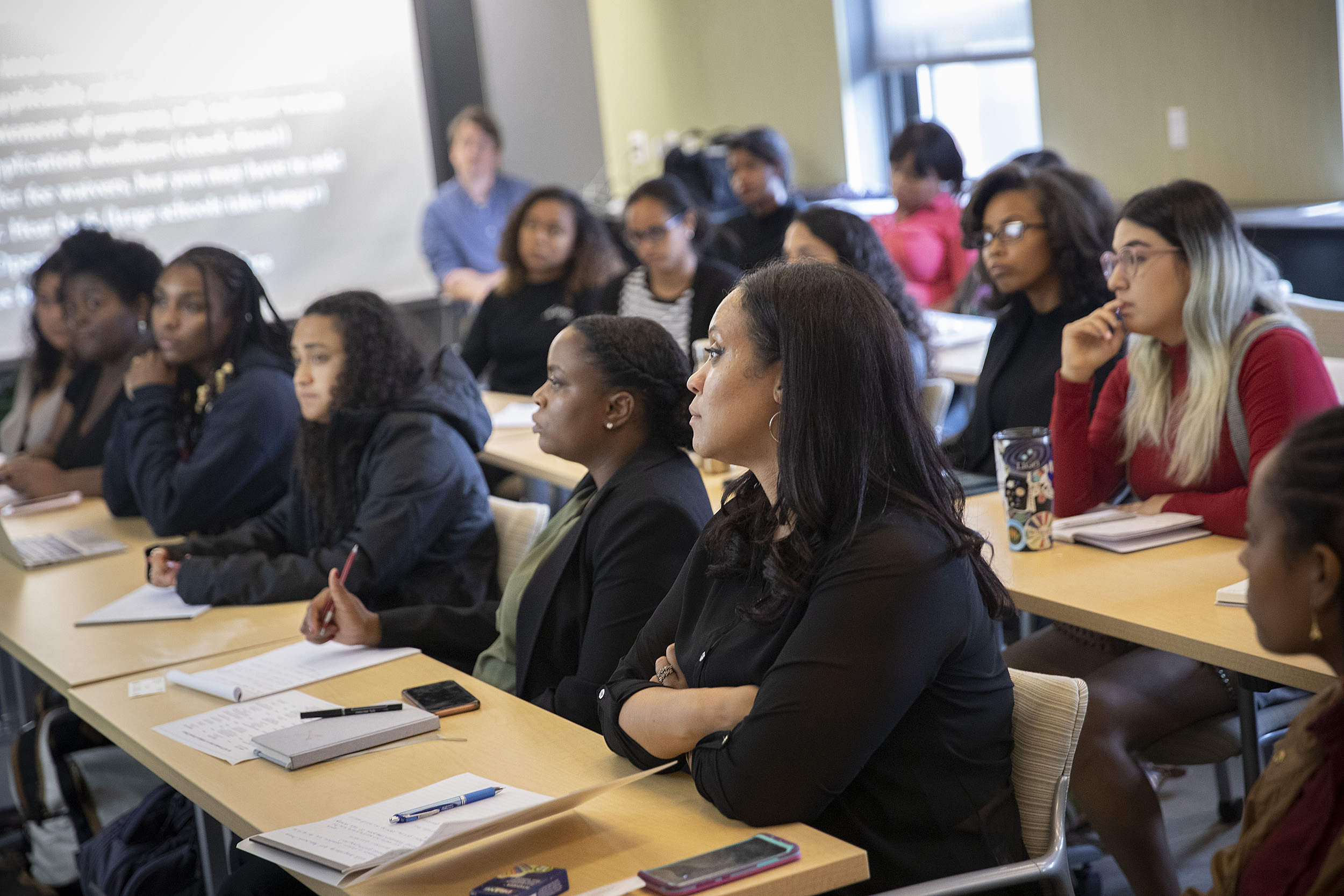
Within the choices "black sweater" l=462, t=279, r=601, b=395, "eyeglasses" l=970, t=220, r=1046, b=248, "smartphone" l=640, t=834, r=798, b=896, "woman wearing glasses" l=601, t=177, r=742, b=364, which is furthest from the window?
"smartphone" l=640, t=834, r=798, b=896

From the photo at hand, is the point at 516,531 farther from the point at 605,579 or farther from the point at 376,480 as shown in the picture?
the point at 605,579

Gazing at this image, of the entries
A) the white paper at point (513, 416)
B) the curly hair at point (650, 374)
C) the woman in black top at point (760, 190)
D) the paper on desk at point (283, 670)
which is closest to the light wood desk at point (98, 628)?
the paper on desk at point (283, 670)

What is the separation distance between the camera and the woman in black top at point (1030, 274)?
122 inches

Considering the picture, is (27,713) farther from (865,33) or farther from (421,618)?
(865,33)

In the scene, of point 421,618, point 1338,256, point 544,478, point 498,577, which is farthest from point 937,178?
point 421,618

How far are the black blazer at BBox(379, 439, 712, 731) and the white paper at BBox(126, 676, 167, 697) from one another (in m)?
0.63

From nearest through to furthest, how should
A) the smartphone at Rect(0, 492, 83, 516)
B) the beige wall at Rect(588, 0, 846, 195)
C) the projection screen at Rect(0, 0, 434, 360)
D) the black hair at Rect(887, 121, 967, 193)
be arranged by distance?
the smartphone at Rect(0, 492, 83, 516)
the black hair at Rect(887, 121, 967, 193)
the beige wall at Rect(588, 0, 846, 195)
the projection screen at Rect(0, 0, 434, 360)

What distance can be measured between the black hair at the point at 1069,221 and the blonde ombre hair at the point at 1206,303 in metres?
0.51

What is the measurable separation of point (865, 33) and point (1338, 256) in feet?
9.50

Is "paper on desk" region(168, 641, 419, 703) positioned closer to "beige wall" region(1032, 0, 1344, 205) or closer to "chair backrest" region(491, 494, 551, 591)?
"chair backrest" region(491, 494, 551, 591)

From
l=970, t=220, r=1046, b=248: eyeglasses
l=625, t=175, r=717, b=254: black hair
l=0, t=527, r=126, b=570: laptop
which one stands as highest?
l=625, t=175, r=717, b=254: black hair

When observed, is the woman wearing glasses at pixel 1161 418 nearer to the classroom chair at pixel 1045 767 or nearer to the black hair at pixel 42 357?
the classroom chair at pixel 1045 767

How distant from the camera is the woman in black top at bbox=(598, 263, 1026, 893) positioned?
1.51 m

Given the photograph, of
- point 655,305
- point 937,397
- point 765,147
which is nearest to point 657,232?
point 655,305
